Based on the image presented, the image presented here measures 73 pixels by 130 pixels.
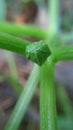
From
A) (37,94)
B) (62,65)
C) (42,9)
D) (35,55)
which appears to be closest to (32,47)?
(35,55)

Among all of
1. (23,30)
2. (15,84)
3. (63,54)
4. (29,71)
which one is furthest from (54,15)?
(63,54)

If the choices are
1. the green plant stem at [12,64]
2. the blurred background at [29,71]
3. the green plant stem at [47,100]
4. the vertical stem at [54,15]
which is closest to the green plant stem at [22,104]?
the green plant stem at [47,100]

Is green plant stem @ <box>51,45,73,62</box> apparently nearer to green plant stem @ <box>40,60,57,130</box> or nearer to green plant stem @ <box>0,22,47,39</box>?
green plant stem @ <box>40,60,57,130</box>

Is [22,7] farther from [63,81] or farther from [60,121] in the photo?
[60,121]

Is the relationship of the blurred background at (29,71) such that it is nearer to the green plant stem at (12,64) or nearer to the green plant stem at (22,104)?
the green plant stem at (12,64)

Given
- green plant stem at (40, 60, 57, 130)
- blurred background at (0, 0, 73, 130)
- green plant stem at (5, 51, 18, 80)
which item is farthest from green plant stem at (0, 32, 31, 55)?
green plant stem at (5, 51, 18, 80)
